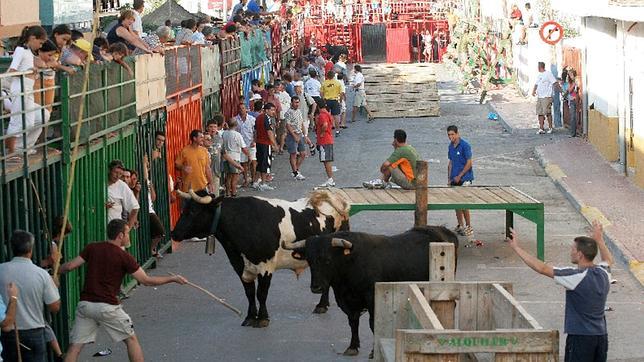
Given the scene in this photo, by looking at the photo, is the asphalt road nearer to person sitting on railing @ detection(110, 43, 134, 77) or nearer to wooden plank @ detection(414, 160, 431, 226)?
wooden plank @ detection(414, 160, 431, 226)

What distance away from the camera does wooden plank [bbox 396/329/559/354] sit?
9.50 meters

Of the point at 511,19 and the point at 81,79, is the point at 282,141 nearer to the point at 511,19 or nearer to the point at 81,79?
the point at 81,79

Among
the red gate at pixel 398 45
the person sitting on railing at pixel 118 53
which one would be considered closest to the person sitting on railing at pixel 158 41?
the person sitting on railing at pixel 118 53

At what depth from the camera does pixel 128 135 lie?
62.6ft

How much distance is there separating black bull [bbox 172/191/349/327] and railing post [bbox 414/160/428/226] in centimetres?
352

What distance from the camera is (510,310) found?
1066 centimetres

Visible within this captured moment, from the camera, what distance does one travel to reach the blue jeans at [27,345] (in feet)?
37.7

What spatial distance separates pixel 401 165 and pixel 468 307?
1001cm

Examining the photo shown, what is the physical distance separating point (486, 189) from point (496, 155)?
1235cm

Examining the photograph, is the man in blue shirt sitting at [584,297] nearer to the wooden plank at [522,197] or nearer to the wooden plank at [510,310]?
the wooden plank at [510,310]

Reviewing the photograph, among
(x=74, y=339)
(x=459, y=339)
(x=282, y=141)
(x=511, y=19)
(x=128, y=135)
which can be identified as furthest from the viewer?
(x=511, y=19)

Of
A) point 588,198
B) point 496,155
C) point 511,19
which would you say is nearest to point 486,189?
point 588,198

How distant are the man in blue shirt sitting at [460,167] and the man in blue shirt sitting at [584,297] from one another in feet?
33.7

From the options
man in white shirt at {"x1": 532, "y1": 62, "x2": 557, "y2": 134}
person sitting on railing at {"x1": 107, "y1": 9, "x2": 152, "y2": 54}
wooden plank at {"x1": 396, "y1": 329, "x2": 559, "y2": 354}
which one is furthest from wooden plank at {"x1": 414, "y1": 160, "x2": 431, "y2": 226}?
man in white shirt at {"x1": 532, "y1": 62, "x2": 557, "y2": 134}
